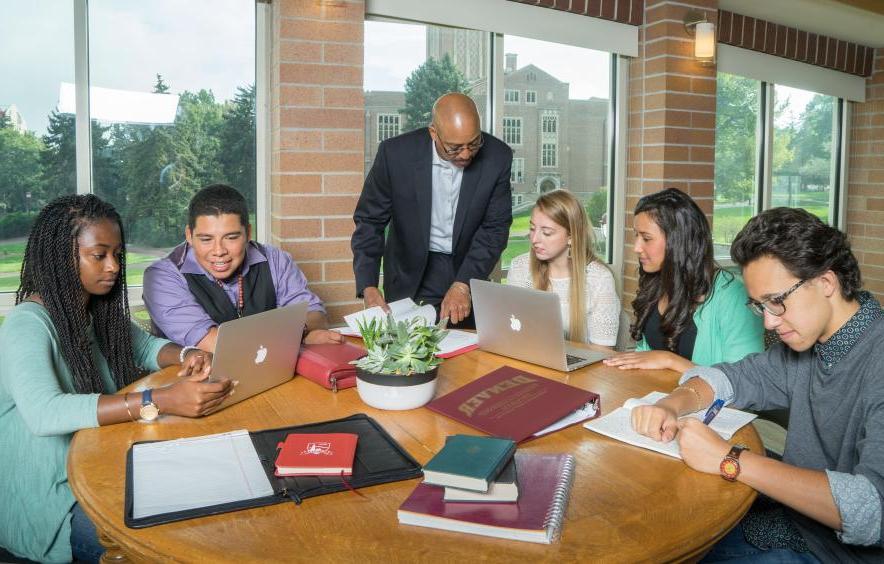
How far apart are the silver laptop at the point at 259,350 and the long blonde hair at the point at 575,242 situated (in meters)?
1.07

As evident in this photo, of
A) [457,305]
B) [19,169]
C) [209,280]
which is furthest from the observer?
[19,169]

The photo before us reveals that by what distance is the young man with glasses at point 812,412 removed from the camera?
125 centimetres

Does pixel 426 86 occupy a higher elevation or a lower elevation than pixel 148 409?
higher

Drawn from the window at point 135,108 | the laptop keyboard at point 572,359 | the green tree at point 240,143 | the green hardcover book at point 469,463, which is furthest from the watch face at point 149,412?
the green tree at point 240,143

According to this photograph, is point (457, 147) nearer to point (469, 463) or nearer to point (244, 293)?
point (244, 293)

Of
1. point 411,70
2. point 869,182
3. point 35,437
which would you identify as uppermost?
point 411,70

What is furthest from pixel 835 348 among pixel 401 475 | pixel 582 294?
pixel 582 294

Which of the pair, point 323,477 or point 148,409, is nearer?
point 323,477

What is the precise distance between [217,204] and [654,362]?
1288 millimetres

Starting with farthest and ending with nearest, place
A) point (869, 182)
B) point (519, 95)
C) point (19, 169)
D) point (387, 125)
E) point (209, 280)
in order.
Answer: point (869, 182), point (519, 95), point (387, 125), point (19, 169), point (209, 280)

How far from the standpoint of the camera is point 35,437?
155cm

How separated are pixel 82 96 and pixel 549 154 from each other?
7.44 ft

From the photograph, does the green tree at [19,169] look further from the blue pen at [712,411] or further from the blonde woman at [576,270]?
the blue pen at [712,411]

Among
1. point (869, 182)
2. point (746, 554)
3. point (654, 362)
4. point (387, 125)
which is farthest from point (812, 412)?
point (869, 182)
